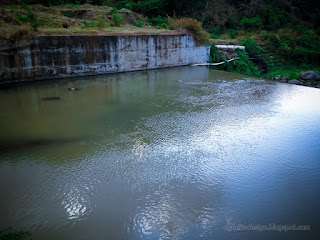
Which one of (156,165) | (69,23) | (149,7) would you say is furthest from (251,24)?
(156,165)

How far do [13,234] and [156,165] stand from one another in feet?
8.36

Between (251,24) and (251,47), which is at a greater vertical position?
(251,24)

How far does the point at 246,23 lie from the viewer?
75.7 ft

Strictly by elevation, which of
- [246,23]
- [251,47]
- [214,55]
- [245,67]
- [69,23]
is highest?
[246,23]

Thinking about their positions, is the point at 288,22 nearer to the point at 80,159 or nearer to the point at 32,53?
the point at 32,53

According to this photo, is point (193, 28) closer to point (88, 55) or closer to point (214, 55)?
point (214, 55)

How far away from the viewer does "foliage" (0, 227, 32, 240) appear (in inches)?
133

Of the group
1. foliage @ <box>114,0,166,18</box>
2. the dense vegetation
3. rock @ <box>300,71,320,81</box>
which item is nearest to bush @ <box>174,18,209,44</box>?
the dense vegetation

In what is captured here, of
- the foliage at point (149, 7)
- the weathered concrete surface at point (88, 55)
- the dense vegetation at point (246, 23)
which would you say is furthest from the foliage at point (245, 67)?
the foliage at point (149, 7)

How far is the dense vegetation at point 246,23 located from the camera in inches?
625

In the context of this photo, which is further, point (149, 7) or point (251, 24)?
point (251, 24)

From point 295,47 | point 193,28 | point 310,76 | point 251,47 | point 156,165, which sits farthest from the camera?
point 295,47

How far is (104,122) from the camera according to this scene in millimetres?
7121

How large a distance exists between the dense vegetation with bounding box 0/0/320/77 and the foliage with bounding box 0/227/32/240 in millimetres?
9079
